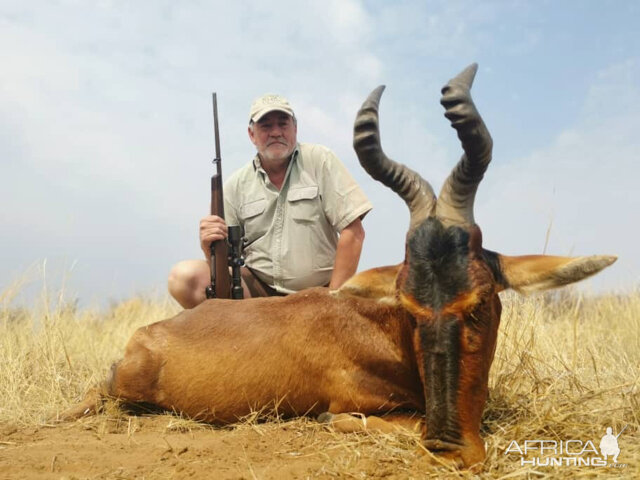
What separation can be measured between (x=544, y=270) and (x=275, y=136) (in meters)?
4.76

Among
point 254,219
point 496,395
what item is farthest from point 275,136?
point 496,395

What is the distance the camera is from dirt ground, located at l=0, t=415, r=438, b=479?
3.76 m

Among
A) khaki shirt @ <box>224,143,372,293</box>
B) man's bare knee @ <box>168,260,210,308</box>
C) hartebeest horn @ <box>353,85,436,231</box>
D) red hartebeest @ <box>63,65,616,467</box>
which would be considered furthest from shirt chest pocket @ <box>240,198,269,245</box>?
hartebeest horn @ <box>353,85,436,231</box>

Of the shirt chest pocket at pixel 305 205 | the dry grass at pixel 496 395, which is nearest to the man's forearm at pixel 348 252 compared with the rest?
the shirt chest pocket at pixel 305 205

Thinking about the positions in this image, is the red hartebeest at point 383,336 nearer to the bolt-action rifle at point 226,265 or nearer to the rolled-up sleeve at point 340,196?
the bolt-action rifle at point 226,265

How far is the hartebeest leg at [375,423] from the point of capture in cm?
442

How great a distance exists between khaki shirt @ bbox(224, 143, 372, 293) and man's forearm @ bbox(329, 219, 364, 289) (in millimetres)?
128

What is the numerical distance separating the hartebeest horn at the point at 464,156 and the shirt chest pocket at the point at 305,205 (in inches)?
139

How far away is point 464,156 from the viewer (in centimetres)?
431

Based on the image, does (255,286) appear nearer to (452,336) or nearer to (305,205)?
(305,205)

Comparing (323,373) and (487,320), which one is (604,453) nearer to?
(487,320)

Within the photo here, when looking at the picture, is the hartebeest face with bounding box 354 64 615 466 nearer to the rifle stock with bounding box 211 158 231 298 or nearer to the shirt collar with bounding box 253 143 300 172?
the rifle stock with bounding box 211 158 231 298

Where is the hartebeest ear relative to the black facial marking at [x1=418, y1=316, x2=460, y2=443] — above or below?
above

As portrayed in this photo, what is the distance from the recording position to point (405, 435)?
4.17m
